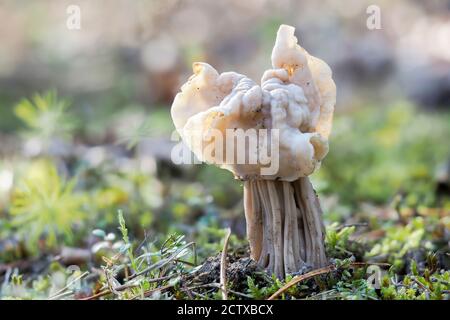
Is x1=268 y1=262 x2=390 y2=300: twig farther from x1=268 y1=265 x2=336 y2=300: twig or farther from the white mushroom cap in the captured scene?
the white mushroom cap

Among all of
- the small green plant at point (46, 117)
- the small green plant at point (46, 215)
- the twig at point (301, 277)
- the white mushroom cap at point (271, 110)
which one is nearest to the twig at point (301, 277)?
the twig at point (301, 277)

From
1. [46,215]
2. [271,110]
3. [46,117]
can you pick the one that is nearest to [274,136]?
[271,110]

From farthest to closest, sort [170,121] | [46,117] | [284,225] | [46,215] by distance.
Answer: [170,121] → [46,117] → [46,215] → [284,225]

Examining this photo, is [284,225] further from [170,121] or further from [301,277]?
[170,121]

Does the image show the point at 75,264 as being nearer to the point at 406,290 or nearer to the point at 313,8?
the point at 406,290

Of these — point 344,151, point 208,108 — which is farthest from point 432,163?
point 208,108

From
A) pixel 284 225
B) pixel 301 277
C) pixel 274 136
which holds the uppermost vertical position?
pixel 274 136
